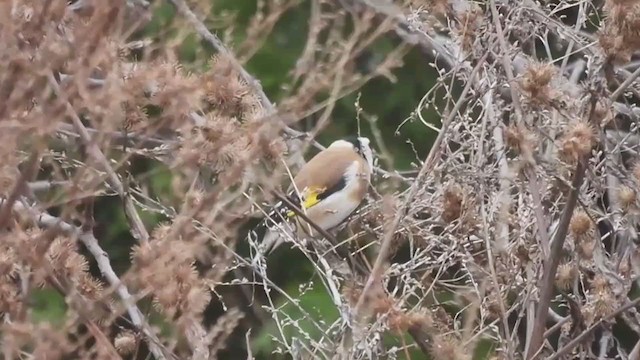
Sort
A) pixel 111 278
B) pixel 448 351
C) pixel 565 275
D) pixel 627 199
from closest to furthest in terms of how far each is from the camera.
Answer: pixel 448 351 → pixel 627 199 → pixel 565 275 → pixel 111 278

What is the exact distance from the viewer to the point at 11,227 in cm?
311

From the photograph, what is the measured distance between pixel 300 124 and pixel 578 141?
15.7 feet

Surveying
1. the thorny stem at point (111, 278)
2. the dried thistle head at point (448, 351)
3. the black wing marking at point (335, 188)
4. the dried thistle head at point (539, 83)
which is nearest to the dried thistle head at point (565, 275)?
the dried thistle head at point (448, 351)

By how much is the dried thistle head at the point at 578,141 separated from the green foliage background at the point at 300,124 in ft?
13.7

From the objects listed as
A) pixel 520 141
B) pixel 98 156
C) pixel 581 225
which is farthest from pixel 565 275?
pixel 98 156

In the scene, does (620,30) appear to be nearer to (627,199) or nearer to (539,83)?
(539,83)

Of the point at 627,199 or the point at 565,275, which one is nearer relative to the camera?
the point at 627,199

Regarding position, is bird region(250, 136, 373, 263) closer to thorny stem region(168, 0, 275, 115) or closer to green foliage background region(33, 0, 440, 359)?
thorny stem region(168, 0, 275, 115)

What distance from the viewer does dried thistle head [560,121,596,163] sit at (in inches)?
117

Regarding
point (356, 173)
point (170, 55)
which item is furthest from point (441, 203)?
point (356, 173)

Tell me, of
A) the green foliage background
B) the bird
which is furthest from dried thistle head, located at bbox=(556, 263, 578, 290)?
the green foliage background

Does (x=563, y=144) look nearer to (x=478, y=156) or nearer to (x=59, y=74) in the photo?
(x=478, y=156)

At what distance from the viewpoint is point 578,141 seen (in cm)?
297

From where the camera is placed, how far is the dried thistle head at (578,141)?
2969 mm
